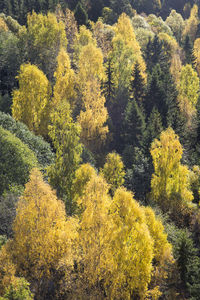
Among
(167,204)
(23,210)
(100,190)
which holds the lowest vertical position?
(23,210)

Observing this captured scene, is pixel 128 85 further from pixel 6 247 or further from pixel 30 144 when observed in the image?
pixel 6 247

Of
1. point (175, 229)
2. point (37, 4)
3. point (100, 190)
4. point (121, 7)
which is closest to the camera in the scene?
point (100, 190)

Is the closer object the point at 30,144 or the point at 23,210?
the point at 23,210

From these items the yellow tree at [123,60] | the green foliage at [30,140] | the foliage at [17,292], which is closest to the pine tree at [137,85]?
the yellow tree at [123,60]

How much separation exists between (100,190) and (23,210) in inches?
235

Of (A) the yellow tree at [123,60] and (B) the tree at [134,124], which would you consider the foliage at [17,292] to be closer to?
(B) the tree at [134,124]

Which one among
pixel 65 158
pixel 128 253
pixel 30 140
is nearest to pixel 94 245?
pixel 128 253

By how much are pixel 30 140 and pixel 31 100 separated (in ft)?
27.5

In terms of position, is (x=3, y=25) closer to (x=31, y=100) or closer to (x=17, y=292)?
(x=31, y=100)

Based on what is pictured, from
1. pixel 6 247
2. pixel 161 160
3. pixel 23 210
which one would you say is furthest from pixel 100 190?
pixel 161 160

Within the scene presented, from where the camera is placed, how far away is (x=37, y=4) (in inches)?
2867

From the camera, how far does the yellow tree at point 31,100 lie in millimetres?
40156

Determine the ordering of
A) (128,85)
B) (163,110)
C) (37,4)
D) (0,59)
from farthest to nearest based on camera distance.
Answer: (37,4) < (128,85) < (163,110) < (0,59)

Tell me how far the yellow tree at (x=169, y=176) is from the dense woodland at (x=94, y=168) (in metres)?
0.13
